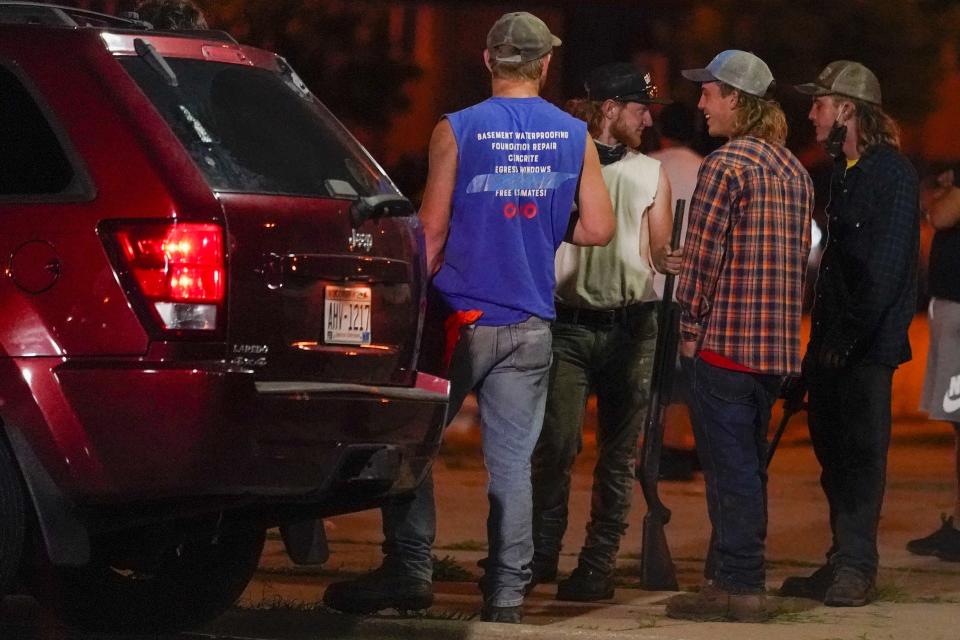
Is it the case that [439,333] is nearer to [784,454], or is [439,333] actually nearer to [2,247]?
[2,247]

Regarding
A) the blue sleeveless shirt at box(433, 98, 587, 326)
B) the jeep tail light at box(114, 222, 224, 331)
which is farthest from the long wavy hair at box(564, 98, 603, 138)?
the jeep tail light at box(114, 222, 224, 331)

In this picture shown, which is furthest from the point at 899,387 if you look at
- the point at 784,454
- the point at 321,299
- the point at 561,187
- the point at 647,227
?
the point at 321,299

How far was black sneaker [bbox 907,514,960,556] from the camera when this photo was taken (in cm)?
893

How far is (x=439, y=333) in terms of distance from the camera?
6.76 m

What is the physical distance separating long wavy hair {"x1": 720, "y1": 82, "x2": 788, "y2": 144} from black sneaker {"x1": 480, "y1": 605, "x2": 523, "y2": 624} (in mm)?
1839

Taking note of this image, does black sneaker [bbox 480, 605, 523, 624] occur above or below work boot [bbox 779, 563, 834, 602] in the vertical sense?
above

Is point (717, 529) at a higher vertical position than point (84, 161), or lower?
lower

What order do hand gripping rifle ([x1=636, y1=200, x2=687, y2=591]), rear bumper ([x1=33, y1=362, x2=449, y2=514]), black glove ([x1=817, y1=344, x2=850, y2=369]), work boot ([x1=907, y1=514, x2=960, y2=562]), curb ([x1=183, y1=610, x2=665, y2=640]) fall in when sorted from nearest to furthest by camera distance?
rear bumper ([x1=33, y1=362, x2=449, y2=514]) < curb ([x1=183, y1=610, x2=665, y2=640]) < black glove ([x1=817, y1=344, x2=850, y2=369]) < hand gripping rifle ([x1=636, y1=200, x2=687, y2=591]) < work boot ([x1=907, y1=514, x2=960, y2=562])

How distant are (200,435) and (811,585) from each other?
9.90 feet

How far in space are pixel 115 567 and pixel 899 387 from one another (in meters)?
9.68

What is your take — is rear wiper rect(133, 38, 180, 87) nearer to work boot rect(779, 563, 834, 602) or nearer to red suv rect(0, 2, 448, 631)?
red suv rect(0, 2, 448, 631)

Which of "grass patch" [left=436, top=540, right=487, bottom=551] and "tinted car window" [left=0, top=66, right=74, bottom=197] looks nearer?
"tinted car window" [left=0, top=66, right=74, bottom=197]

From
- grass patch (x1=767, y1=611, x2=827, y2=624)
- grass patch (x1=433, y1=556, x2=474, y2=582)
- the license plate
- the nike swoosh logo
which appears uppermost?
the license plate

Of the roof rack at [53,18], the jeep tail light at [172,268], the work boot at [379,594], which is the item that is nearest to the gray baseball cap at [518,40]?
the roof rack at [53,18]
